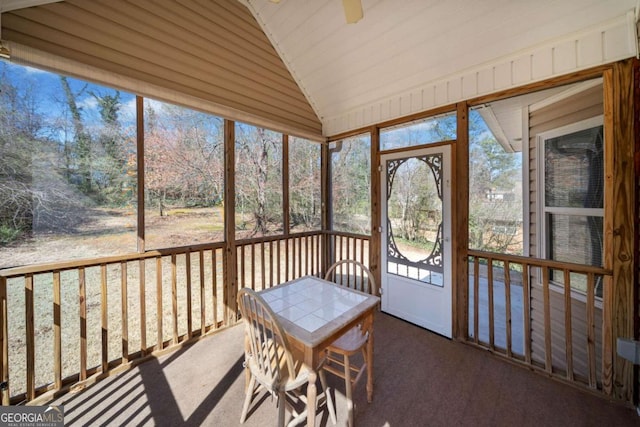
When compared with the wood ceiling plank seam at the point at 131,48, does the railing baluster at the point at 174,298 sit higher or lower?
lower

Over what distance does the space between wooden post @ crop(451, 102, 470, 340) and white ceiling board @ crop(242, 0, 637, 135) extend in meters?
0.41

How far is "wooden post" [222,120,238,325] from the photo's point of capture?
2727mm

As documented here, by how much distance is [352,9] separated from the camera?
5.40 feet

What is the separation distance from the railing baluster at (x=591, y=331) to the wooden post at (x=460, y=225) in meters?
0.77

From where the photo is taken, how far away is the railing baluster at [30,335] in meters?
1.71

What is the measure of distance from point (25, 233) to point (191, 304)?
138 centimetres

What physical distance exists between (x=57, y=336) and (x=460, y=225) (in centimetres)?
361

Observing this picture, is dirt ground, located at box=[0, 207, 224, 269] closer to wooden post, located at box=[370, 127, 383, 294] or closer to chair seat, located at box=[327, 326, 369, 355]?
chair seat, located at box=[327, 326, 369, 355]

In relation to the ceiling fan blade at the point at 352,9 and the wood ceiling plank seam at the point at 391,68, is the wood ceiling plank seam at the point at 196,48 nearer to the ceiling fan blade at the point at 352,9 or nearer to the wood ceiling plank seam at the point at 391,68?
the wood ceiling plank seam at the point at 391,68

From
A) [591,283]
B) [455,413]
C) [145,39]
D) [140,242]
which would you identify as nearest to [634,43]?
Answer: [591,283]

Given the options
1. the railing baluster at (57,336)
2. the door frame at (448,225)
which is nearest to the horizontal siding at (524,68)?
the door frame at (448,225)

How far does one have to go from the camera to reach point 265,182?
3191 millimetres

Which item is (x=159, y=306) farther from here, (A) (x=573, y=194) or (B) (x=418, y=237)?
(A) (x=573, y=194)

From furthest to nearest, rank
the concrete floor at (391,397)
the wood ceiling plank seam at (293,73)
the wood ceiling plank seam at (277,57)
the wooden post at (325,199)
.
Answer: the wooden post at (325,199) → the wood ceiling plank seam at (293,73) → the wood ceiling plank seam at (277,57) → the concrete floor at (391,397)
